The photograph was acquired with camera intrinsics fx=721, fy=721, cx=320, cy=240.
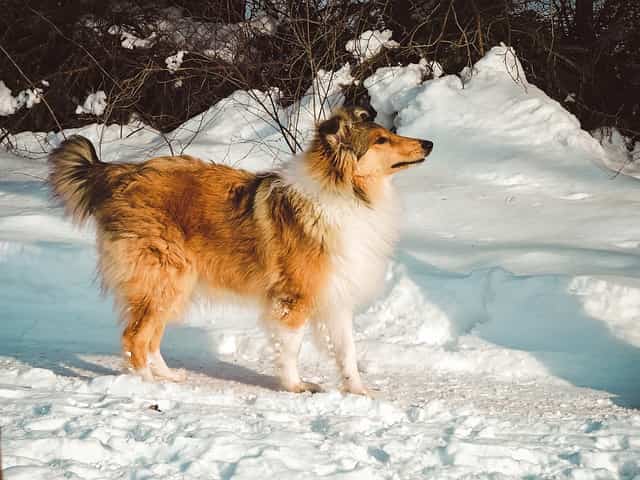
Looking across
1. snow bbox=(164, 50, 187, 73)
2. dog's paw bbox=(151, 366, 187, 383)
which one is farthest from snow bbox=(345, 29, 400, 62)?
dog's paw bbox=(151, 366, 187, 383)

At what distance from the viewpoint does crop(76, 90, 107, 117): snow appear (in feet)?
37.3

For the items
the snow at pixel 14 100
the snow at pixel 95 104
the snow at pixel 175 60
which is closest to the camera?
the snow at pixel 175 60

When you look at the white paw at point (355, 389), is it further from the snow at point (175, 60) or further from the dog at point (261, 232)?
the snow at point (175, 60)

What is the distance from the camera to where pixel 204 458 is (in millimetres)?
3125

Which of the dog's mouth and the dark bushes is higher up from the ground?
the dark bushes

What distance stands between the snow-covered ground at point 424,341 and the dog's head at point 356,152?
131 centimetres

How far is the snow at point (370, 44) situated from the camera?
10.4 metres

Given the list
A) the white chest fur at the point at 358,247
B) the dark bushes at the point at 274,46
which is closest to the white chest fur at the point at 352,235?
the white chest fur at the point at 358,247

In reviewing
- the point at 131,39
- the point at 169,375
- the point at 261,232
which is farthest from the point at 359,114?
the point at 131,39

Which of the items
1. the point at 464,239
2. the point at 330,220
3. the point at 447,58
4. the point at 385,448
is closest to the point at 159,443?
the point at 385,448

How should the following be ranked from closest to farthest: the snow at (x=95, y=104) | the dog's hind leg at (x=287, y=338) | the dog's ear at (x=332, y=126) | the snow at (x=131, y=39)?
the dog's ear at (x=332, y=126) < the dog's hind leg at (x=287, y=338) < the snow at (x=131, y=39) < the snow at (x=95, y=104)

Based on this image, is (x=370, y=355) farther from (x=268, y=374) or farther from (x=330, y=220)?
(x=330, y=220)

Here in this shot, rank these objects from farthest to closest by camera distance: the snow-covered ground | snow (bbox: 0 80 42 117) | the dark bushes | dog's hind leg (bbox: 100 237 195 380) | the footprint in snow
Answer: snow (bbox: 0 80 42 117), the dark bushes, the footprint in snow, dog's hind leg (bbox: 100 237 195 380), the snow-covered ground

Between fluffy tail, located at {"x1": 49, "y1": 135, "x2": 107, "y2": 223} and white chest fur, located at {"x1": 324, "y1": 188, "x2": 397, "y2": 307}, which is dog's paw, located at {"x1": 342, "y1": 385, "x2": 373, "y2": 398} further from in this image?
fluffy tail, located at {"x1": 49, "y1": 135, "x2": 107, "y2": 223}
